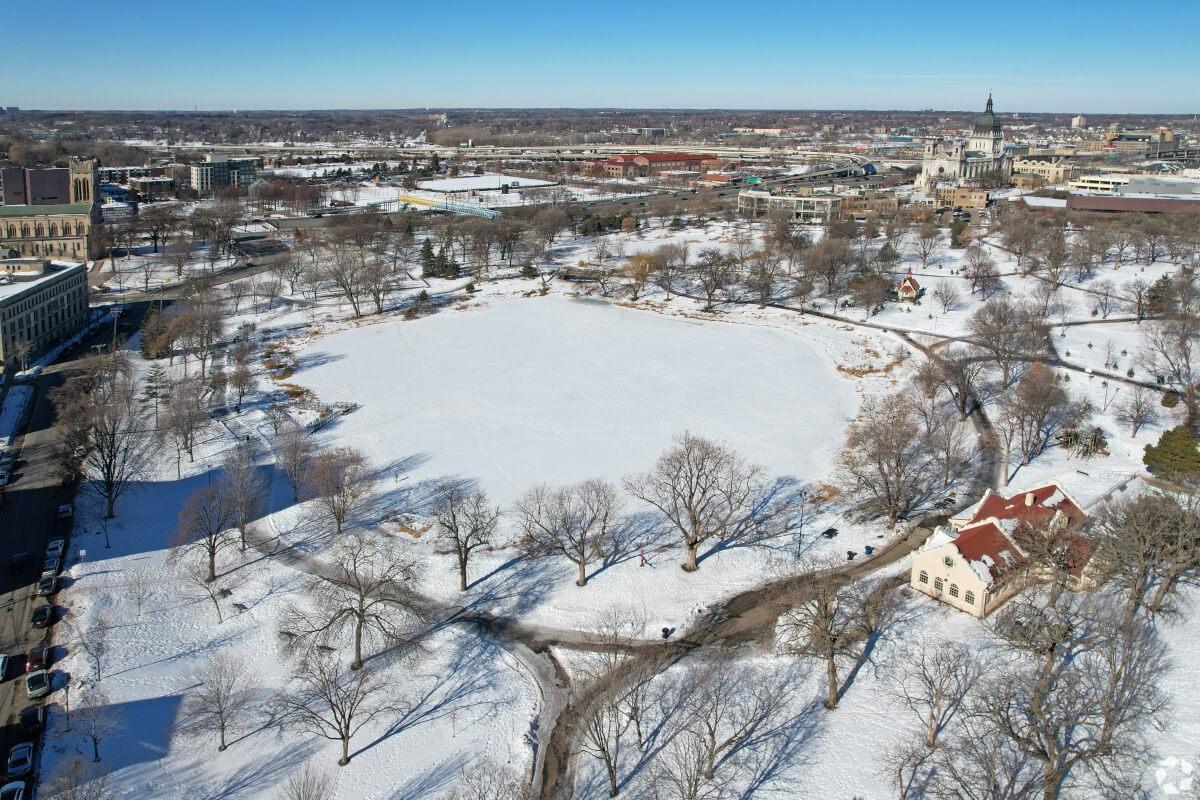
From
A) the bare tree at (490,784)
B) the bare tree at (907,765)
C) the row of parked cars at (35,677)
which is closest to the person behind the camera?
the bare tree at (490,784)

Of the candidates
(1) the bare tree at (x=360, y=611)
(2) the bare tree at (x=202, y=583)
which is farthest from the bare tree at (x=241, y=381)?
(1) the bare tree at (x=360, y=611)

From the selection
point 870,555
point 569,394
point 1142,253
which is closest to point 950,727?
point 870,555

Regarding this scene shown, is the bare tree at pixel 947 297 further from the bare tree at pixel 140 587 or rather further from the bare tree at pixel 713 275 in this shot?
the bare tree at pixel 140 587

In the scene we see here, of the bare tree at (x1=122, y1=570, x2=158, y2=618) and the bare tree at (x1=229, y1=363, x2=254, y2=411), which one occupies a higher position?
the bare tree at (x1=229, y1=363, x2=254, y2=411)

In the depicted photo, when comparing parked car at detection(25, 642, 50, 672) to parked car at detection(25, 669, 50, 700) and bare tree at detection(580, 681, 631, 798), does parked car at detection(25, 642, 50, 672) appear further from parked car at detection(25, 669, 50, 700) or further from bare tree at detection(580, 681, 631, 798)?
bare tree at detection(580, 681, 631, 798)

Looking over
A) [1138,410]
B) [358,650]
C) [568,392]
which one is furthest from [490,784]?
[1138,410]

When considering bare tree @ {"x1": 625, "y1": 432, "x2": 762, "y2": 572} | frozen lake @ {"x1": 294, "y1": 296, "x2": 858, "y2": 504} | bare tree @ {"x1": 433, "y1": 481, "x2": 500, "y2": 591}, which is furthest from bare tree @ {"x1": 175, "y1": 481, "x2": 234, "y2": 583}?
bare tree @ {"x1": 625, "y1": 432, "x2": 762, "y2": 572}
